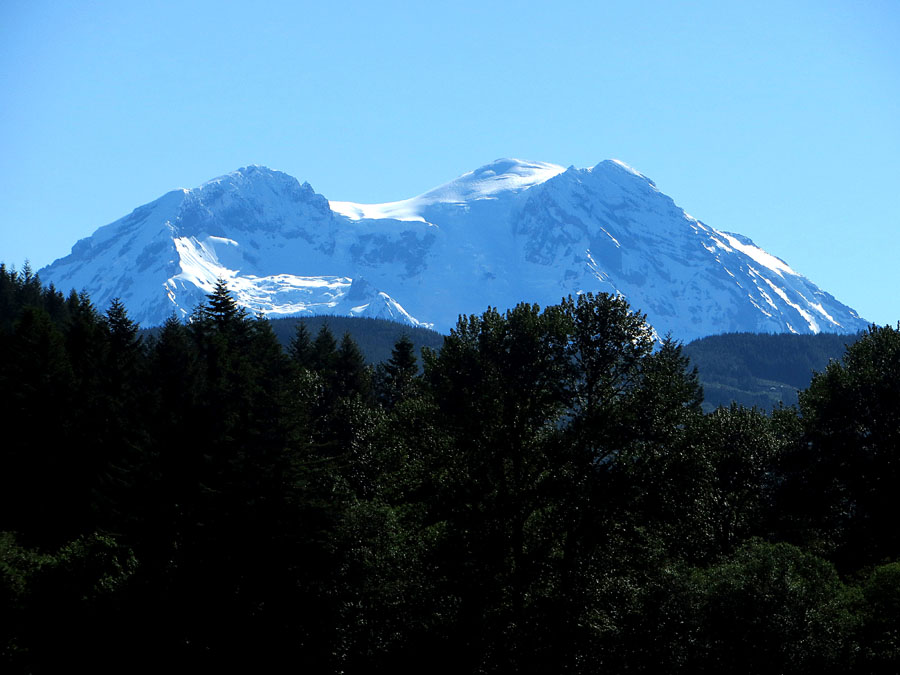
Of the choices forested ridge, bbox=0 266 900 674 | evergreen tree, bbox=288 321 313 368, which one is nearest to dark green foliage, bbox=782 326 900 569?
forested ridge, bbox=0 266 900 674

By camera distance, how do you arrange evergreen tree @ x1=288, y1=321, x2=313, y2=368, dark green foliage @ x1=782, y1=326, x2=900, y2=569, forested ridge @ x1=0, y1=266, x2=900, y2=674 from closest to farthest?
forested ridge @ x1=0, y1=266, x2=900, y2=674, dark green foliage @ x1=782, y1=326, x2=900, y2=569, evergreen tree @ x1=288, y1=321, x2=313, y2=368

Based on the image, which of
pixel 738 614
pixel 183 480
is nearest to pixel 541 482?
pixel 738 614

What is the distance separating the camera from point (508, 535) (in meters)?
39.4

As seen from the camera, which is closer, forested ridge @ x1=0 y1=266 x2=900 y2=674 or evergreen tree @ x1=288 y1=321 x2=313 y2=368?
forested ridge @ x1=0 y1=266 x2=900 y2=674

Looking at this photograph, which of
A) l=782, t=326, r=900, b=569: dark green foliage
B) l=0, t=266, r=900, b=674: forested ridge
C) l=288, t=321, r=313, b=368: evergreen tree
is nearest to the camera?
l=0, t=266, r=900, b=674: forested ridge

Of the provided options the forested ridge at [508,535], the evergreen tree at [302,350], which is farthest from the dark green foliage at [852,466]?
the evergreen tree at [302,350]

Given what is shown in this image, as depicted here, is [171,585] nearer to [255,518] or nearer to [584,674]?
[255,518]

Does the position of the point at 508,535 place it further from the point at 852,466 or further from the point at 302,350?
the point at 302,350

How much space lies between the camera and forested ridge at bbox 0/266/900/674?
125 feet

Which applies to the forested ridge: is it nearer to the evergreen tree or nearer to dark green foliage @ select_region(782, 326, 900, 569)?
dark green foliage @ select_region(782, 326, 900, 569)

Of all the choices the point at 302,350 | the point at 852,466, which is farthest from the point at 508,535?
the point at 302,350

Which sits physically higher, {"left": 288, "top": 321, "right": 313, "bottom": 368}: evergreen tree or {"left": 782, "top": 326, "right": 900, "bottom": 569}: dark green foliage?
{"left": 288, "top": 321, "right": 313, "bottom": 368}: evergreen tree

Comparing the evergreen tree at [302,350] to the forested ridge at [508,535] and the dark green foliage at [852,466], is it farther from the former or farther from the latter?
the dark green foliage at [852,466]

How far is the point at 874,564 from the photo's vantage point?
43.8m
